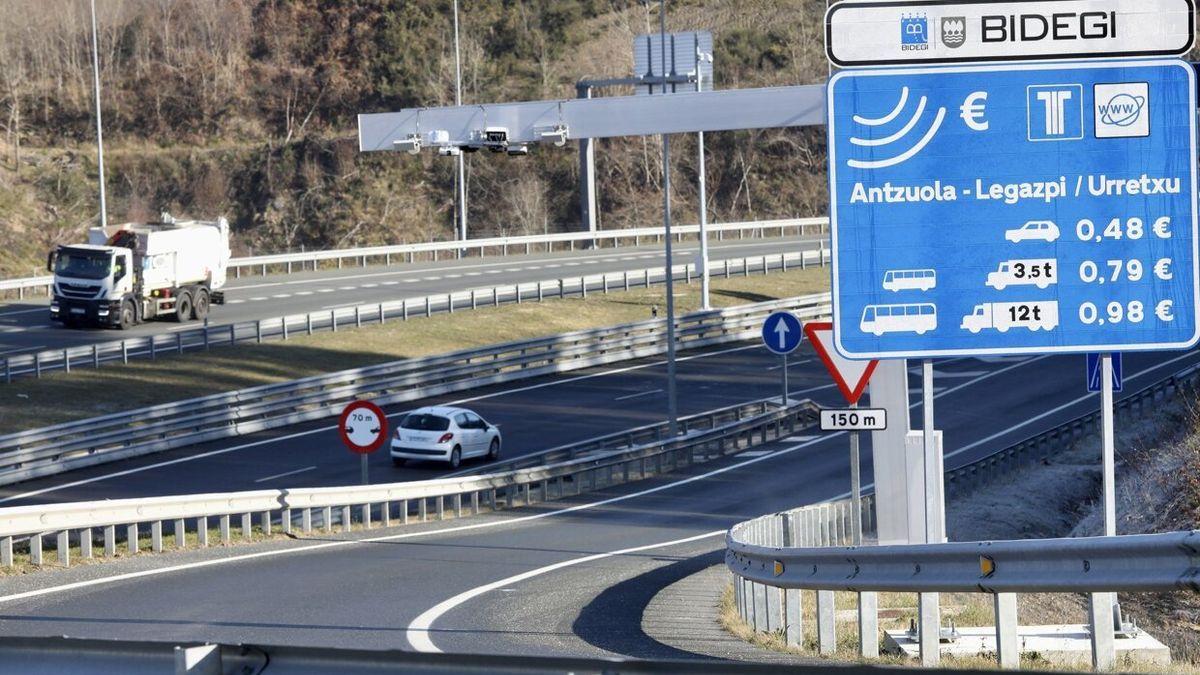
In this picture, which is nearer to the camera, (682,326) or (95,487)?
(95,487)

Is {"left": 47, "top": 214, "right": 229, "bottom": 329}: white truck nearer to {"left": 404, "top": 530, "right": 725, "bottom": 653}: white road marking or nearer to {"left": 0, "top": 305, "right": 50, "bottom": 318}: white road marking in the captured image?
{"left": 0, "top": 305, "right": 50, "bottom": 318}: white road marking

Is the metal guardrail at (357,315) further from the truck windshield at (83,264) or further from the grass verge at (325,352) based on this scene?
the truck windshield at (83,264)

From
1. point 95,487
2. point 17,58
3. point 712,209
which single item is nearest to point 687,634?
point 95,487

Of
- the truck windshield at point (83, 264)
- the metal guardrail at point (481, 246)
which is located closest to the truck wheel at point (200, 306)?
the truck windshield at point (83, 264)

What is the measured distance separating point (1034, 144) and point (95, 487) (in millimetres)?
23483

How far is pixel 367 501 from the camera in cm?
2381

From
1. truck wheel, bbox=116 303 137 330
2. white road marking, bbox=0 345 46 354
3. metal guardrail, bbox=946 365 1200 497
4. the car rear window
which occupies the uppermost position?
truck wheel, bbox=116 303 137 330

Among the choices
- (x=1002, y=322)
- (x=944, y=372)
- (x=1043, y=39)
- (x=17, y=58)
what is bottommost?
(x=944, y=372)

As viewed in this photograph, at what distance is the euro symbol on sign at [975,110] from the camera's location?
11.0 metres

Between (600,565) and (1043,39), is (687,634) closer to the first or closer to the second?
(1043,39)

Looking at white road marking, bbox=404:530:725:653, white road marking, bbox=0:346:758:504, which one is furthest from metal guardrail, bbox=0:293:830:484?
white road marking, bbox=404:530:725:653

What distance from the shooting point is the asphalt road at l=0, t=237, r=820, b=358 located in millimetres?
47062

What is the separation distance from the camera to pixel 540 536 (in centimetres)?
2369

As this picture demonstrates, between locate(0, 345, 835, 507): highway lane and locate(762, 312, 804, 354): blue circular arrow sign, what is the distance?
6900 mm
